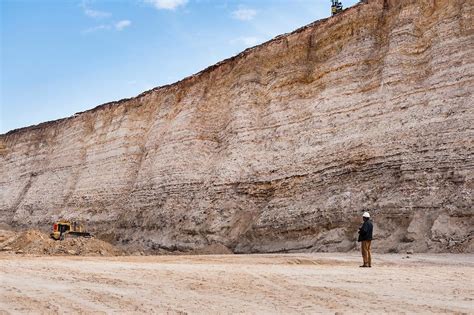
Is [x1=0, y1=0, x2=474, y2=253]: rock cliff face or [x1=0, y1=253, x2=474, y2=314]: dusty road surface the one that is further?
[x1=0, y1=0, x2=474, y2=253]: rock cliff face

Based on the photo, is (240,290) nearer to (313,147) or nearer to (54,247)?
(313,147)

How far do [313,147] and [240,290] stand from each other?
1363cm

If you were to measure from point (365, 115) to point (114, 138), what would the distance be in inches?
754

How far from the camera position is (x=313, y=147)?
67.4ft

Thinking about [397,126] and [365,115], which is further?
[365,115]

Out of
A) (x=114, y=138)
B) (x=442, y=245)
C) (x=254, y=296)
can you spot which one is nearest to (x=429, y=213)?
(x=442, y=245)

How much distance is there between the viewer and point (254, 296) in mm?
6895

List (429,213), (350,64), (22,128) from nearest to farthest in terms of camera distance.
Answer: (429,213), (350,64), (22,128)

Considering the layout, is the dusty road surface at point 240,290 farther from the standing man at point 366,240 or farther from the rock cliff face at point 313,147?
the rock cliff face at point 313,147

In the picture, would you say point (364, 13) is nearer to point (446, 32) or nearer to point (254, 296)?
point (446, 32)

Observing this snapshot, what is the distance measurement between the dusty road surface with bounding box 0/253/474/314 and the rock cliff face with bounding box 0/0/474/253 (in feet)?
19.5

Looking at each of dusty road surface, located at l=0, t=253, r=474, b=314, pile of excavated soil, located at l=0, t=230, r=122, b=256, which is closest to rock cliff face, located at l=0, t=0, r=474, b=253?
pile of excavated soil, located at l=0, t=230, r=122, b=256

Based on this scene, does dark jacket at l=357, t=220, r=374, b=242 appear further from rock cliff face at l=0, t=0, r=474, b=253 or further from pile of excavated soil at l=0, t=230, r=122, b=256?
pile of excavated soil at l=0, t=230, r=122, b=256

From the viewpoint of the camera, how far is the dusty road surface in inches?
237
